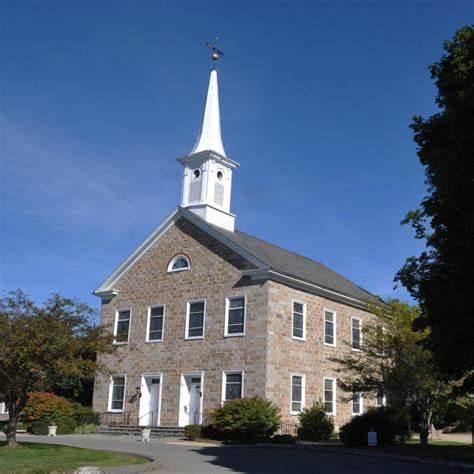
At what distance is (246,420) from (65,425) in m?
10.4

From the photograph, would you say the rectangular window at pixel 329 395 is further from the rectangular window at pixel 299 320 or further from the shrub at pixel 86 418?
the shrub at pixel 86 418

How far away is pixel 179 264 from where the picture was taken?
34156 mm

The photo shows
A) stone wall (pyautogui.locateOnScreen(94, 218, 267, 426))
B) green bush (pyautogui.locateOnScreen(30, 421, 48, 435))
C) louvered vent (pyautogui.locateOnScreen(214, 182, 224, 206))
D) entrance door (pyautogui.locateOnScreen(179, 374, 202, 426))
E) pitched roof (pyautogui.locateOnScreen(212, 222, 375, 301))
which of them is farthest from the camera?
louvered vent (pyautogui.locateOnScreen(214, 182, 224, 206))

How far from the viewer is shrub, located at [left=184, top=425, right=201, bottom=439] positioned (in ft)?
91.8

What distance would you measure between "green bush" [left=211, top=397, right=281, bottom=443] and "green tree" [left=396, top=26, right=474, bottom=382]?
9919 mm

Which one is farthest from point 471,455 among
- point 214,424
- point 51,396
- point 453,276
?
point 51,396

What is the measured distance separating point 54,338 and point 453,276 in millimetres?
11840

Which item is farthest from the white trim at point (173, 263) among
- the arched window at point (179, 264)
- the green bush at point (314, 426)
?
the green bush at point (314, 426)

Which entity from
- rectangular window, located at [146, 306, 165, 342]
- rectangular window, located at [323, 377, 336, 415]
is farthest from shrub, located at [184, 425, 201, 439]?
rectangular window, located at [323, 377, 336, 415]

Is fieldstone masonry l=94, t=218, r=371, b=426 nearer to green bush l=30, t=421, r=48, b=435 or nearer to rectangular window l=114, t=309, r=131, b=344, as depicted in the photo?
rectangular window l=114, t=309, r=131, b=344

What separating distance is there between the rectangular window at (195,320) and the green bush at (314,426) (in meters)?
6.50

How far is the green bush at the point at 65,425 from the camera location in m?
31.6

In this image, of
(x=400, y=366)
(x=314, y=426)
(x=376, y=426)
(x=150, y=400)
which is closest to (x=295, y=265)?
(x=314, y=426)

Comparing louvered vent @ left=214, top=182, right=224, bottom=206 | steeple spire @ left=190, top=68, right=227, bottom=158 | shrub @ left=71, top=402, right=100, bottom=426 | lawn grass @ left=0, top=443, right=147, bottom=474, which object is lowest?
lawn grass @ left=0, top=443, right=147, bottom=474
